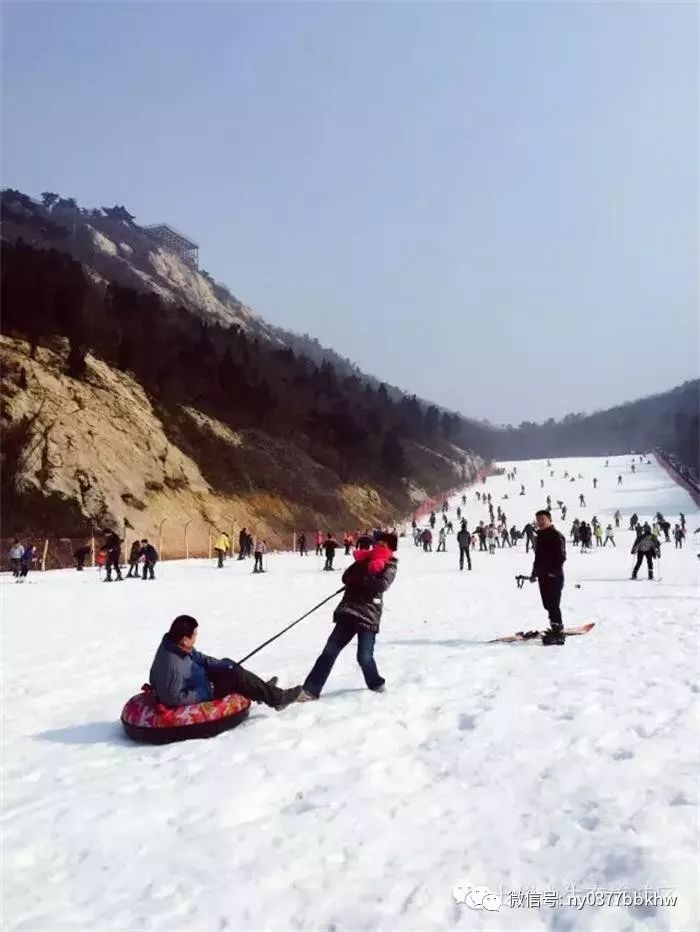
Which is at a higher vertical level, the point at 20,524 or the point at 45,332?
the point at 45,332

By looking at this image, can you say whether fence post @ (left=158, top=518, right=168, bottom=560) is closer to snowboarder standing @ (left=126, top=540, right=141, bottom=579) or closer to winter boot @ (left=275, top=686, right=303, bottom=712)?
snowboarder standing @ (left=126, top=540, right=141, bottom=579)

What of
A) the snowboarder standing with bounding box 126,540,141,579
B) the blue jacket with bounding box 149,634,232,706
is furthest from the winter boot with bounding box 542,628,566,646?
the snowboarder standing with bounding box 126,540,141,579

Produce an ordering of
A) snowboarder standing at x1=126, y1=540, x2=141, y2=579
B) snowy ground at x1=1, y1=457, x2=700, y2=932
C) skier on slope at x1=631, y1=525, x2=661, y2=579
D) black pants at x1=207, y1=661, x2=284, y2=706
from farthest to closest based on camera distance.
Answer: snowboarder standing at x1=126, y1=540, x2=141, y2=579, skier on slope at x1=631, y1=525, x2=661, y2=579, black pants at x1=207, y1=661, x2=284, y2=706, snowy ground at x1=1, y1=457, x2=700, y2=932

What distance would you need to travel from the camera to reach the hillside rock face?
3578 centimetres

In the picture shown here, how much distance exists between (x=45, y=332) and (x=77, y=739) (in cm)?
4196

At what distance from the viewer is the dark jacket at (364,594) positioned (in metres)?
7.51

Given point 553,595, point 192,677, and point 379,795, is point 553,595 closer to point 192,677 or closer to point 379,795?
point 192,677

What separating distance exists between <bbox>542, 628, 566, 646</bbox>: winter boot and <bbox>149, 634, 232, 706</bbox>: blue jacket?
5185mm

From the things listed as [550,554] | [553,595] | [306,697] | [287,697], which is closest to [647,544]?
[550,554]

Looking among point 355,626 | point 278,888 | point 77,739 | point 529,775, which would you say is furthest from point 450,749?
point 77,739

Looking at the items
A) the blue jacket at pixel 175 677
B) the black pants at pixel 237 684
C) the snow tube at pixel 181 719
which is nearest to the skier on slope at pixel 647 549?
the black pants at pixel 237 684

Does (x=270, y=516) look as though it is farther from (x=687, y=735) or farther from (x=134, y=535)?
(x=687, y=735)

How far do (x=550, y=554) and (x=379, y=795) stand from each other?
5939mm

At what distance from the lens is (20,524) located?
113ft
